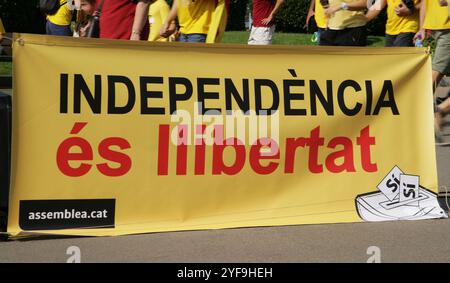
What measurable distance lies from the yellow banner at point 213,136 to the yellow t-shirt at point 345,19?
3241mm

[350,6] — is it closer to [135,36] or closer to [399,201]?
[135,36]

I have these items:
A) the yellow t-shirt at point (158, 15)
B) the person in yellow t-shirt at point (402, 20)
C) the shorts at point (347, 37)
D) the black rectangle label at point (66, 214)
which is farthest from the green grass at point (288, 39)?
the black rectangle label at point (66, 214)

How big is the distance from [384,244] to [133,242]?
1.68m

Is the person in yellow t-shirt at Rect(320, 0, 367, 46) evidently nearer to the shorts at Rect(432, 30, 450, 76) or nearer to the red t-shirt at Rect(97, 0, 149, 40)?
the shorts at Rect(432, 30, 450, 76)

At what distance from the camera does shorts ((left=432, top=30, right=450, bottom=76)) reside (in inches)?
370

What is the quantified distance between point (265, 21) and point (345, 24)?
1335 millimetres

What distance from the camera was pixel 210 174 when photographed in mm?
5957

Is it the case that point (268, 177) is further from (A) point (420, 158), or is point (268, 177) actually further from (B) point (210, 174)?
(A) point (420, 158)

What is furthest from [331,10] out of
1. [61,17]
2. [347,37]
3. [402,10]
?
[61,17]

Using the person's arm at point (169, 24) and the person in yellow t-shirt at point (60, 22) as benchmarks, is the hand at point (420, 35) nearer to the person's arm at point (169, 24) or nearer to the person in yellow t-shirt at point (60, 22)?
the person's arm at point (169, 24)

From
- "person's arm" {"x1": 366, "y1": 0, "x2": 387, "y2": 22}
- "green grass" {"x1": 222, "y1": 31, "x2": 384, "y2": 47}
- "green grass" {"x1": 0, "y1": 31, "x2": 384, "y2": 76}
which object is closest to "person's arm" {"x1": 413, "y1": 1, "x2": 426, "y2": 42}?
"person's arm" {"x1": 366, "y1": 0, "x2": 387, "y2": 22}

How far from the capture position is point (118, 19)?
774cm

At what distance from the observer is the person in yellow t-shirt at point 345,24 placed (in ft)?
31.5
